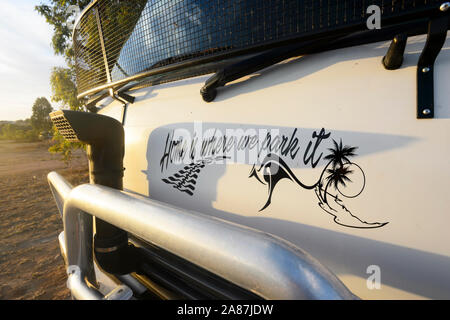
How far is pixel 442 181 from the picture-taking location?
2.16ft

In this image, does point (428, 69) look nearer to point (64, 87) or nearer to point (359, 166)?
point (359, 166)

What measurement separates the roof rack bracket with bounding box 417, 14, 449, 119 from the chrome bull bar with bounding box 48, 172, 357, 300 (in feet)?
1.98

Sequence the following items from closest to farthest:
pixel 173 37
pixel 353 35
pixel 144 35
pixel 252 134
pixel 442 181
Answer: pixel 442 181 < pixel 353 35 < pixel 252 134 < pixel 173 37 < pixel 144 35

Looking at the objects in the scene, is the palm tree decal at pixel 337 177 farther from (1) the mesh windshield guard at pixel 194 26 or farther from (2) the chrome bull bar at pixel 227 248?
(1) the mesh windshield guard at pixel 194 26

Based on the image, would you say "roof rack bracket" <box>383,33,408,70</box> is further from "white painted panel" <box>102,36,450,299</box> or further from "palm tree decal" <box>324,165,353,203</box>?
"palm tree decal" <box>324,165,353,203</box>

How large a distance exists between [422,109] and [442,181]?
0.23 metres

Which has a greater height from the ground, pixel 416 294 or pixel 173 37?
pixel 173 37

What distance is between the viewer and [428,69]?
683 millimetres

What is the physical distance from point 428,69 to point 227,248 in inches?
32.1

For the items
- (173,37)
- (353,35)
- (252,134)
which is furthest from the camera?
(173,37)

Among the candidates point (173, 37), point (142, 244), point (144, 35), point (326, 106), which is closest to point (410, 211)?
point (326, 106)

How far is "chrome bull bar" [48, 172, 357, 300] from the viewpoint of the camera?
45 centimetres

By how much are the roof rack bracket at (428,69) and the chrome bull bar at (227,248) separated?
60cm
